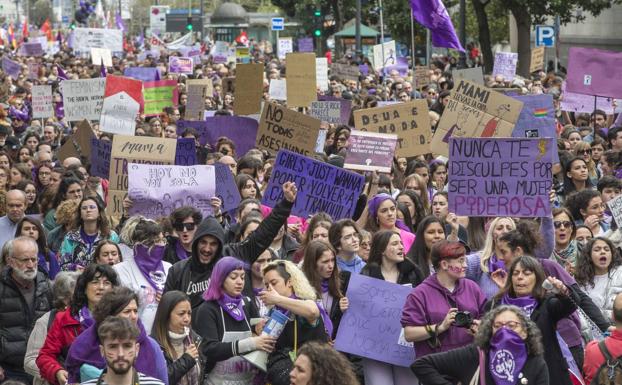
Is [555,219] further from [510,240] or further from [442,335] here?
[442,335]

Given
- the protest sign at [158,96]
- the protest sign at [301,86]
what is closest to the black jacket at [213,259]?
the protest sign at [301,86]

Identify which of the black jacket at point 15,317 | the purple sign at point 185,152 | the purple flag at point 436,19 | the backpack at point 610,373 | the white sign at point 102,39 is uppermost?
the purple flag at point 436,19

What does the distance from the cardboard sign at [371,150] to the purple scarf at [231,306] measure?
239 inches

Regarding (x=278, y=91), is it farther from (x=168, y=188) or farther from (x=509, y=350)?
(x=509, y=350)

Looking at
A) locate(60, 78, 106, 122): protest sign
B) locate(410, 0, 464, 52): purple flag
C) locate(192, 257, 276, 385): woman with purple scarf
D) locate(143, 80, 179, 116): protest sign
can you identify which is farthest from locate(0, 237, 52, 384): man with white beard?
locate(143, 80, 179, 116): protest sign

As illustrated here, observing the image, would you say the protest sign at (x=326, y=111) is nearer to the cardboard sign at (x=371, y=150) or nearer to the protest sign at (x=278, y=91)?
the protest sign at (x=278, y=91)

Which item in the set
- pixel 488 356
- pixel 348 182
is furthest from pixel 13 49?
pixel 488 356

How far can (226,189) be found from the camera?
11750 millimetres

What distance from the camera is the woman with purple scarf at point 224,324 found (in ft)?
24.8

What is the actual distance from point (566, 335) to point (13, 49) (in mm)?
57400

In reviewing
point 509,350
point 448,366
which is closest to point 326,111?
point 448,366

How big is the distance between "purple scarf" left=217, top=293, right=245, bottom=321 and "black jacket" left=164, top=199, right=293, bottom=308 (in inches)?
23.6

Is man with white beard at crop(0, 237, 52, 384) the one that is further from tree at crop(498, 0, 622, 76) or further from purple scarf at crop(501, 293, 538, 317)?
tree at crop(498, 0, 622, 76)

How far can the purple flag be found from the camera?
2033 cm
